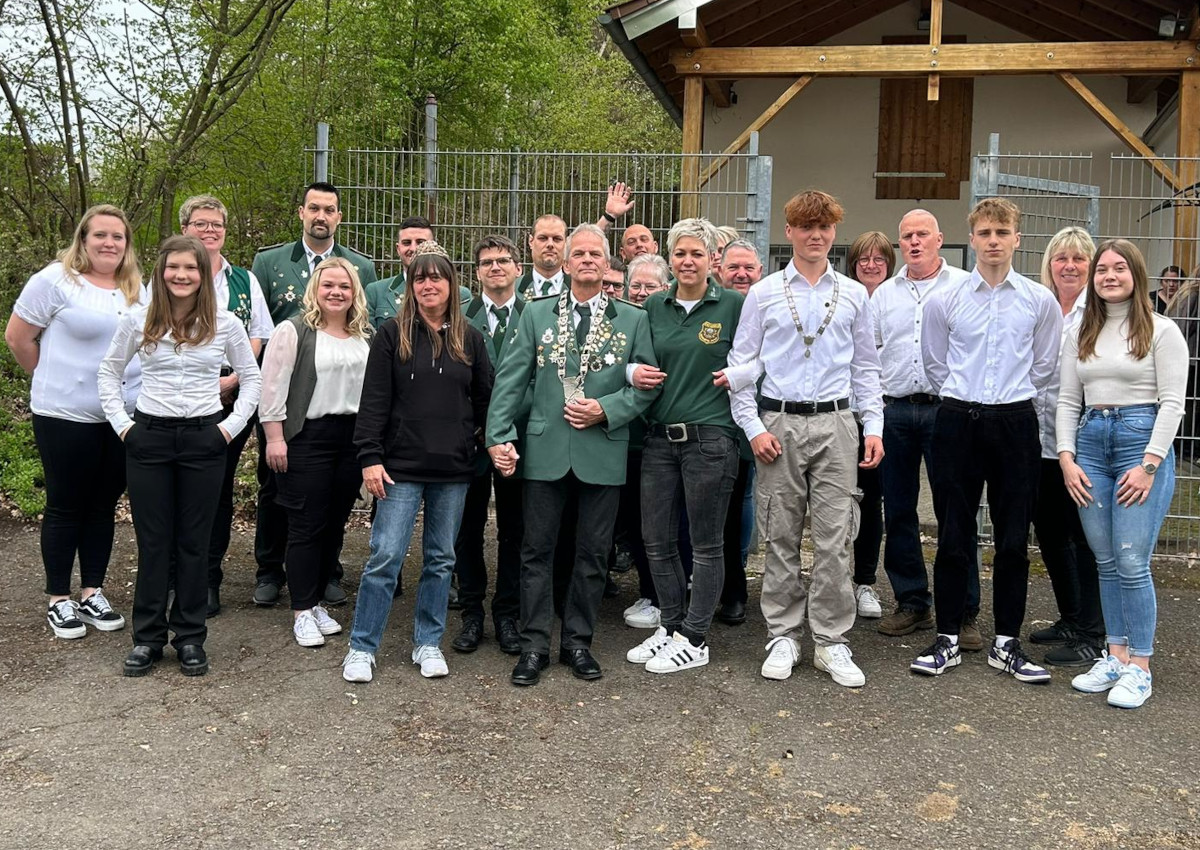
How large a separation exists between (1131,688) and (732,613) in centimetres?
190

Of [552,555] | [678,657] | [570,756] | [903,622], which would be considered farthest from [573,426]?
[903,622]

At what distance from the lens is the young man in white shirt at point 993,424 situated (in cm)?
502

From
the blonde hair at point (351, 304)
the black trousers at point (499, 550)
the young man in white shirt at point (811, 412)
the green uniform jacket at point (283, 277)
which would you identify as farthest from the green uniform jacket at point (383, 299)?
the young man in white shirt at point (811, 412)

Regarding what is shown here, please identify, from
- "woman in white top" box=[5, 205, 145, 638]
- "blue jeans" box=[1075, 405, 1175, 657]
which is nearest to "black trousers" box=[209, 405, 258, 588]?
"woman in white top" box=[5, 205, 145, 638]

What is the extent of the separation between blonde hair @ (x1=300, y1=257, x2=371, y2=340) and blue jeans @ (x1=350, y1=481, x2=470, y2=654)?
2.84 ft

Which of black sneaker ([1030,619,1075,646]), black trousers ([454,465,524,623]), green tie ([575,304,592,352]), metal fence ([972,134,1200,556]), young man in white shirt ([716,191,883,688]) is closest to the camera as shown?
young man in white shirt ([716,191,883,688])

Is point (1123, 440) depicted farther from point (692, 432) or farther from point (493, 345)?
point (493, 345)

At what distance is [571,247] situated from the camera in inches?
199

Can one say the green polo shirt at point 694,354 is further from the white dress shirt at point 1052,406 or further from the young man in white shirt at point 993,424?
the white dress shirt at point 1052,406

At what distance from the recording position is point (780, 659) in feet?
16.6

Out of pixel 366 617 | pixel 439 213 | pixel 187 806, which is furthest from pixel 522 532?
pixel 439 213

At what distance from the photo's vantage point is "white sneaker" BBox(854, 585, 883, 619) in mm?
6082

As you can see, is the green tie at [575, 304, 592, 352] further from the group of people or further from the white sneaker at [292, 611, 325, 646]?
the white sneaker at [292, 611, 325, 646]

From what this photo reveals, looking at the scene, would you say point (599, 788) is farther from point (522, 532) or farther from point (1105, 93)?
point (1105, 93)
